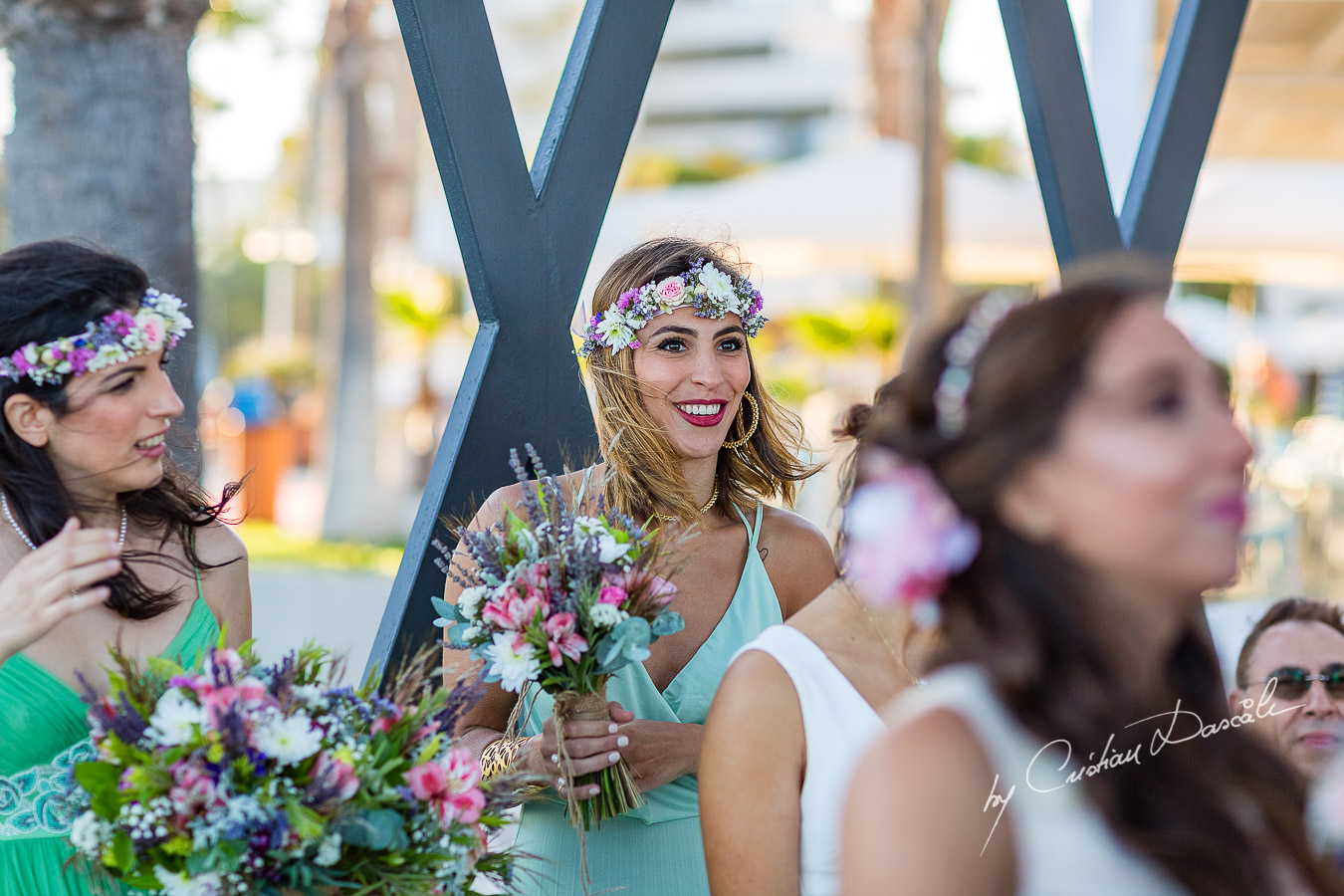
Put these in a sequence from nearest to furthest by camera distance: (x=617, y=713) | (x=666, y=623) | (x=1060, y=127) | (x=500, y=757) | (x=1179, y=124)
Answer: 1. (x=666, y=623)
2. (x=617, y=713)
3. (x=500, y=757)
4. (x=1060, y=127)
5. (x=1179, y=124)

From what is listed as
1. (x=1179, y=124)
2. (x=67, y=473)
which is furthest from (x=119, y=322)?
(x=1179, y=124)

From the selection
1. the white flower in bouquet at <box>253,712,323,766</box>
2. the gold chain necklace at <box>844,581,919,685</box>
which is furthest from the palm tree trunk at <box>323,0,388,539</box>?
the gold chain necklace at <box>844,581,919,685</box>

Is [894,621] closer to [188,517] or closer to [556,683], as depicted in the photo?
[556,683]

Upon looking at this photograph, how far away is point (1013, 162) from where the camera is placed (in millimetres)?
55094

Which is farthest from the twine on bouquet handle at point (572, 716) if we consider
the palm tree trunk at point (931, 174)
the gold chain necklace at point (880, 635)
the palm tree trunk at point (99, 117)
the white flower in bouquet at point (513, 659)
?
the palm tree trunk at point (931, 174)

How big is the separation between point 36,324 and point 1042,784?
210 centimetres

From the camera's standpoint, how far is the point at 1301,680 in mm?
3256

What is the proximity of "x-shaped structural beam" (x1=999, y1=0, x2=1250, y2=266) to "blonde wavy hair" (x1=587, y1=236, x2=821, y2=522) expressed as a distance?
1062 millimetres

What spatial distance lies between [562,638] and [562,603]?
7 cm

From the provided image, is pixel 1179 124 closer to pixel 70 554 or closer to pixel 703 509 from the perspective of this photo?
pixel 703 509

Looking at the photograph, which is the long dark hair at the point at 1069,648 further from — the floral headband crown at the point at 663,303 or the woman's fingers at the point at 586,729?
the floral headband crown at the point at 663,303

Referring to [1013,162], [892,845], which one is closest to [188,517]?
[892,845]

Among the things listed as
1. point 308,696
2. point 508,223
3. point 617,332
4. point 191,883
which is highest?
point 508,223

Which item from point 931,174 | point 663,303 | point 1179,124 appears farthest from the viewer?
point 931,174
